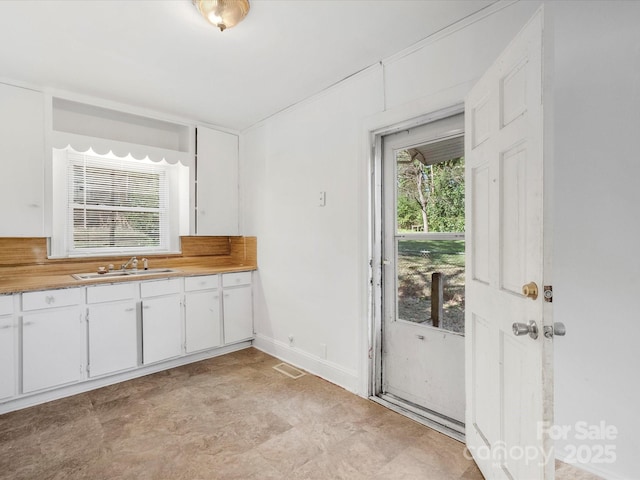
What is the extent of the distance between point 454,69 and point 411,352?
6.38ft

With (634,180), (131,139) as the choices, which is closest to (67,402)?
(131,139)

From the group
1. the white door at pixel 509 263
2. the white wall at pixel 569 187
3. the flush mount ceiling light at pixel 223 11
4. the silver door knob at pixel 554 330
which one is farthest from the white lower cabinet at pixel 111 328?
the silver door knob at pixel 554 330

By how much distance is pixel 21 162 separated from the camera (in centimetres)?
277

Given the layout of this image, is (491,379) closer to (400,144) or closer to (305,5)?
(400,144)

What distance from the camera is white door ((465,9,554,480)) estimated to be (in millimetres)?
1243

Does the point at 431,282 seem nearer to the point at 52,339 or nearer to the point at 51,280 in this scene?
the point at 52,339

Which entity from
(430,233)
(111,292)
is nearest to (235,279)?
(111,292)

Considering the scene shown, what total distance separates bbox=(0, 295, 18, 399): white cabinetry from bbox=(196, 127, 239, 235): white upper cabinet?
170cm

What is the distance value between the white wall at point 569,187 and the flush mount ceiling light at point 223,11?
3.54ft

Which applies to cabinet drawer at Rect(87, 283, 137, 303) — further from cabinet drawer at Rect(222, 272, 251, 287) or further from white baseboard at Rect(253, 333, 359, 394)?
white baseboard at Rect(253, 333, 359, 394)

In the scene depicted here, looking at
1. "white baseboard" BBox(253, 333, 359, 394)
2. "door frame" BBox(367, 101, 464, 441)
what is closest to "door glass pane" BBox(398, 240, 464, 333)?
"door frame" BBox(367, 101, 464, 441)

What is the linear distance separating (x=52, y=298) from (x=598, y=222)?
12.0 feet

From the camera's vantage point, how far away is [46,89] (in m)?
2.87

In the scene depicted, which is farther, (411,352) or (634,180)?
(411,352)
